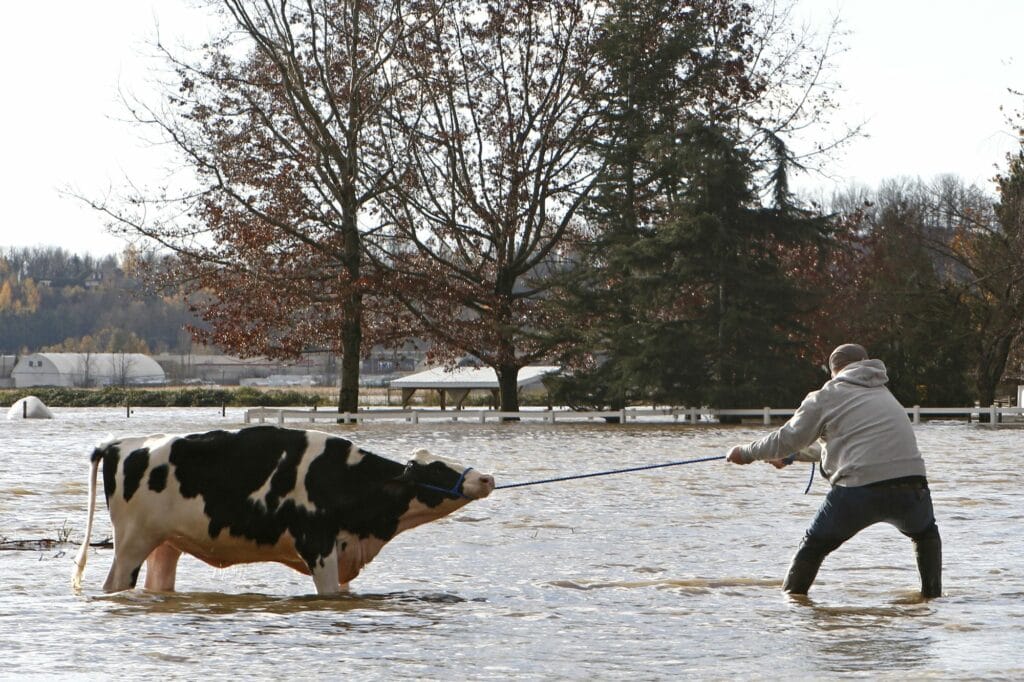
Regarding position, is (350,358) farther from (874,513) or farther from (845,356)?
(874,513)

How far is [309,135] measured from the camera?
42.4 m

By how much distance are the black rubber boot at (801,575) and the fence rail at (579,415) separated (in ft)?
115

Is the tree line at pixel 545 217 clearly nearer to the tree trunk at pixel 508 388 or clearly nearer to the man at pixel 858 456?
the tree trunk at pixel 508 388

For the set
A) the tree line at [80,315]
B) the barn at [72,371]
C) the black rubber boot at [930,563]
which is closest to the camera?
the black rubber boot at [930,563]

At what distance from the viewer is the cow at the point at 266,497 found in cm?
862

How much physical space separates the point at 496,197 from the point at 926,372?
16.7m

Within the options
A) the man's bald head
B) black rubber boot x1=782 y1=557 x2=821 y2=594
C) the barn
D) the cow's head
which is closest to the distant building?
the barn

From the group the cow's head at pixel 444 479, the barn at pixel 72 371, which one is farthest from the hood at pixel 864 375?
the barn at pixel 72 371

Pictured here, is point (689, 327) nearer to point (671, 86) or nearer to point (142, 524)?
point (671, 86)

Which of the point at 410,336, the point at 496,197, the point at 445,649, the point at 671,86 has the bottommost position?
the point at 445,649

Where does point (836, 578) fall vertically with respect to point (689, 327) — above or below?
below

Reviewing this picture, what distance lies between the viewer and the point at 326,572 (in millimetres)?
8711

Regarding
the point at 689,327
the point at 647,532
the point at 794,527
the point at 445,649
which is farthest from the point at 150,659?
the point at 689,327

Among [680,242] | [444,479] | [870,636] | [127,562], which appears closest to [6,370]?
[680,242]
